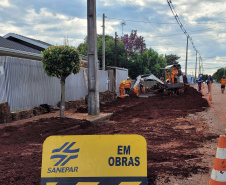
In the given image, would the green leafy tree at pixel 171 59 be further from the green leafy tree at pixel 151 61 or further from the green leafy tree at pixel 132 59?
the green leafy tree at pixel 151 61

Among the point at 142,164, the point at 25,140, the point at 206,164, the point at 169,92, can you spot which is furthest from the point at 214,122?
the point at 169,92

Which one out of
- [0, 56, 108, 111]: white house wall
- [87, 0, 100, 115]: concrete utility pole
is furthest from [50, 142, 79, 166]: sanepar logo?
[87, 0, 100, 115]: concrete utility pole

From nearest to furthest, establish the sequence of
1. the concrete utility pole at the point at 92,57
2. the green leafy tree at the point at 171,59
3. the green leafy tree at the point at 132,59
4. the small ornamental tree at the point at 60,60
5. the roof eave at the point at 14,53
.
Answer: the small ornamental tree at the point at 60,60
the concrete utility pole at the point at 92,57
the roof eave at the point at 14,53
the green leafy tree at the point at 132,59
the green leafy tree at the point at 171,59

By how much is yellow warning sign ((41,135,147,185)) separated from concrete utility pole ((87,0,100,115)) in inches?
384

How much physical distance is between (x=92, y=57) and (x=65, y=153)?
9912 millimetres

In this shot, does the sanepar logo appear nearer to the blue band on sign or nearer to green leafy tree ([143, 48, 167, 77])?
the blue band on sign

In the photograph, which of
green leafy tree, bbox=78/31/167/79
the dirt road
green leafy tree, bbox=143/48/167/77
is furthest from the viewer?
green leafy tree, bbox=143/48/167/77

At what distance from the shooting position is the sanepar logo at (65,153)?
3068 millimetres

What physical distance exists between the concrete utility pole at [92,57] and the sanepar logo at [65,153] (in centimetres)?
977

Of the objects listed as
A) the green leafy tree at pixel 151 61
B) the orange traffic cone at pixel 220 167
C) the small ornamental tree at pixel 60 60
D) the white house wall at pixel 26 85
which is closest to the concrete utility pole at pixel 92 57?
the small ornamental tree at pixel 60 60

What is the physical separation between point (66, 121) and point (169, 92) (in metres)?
17.9

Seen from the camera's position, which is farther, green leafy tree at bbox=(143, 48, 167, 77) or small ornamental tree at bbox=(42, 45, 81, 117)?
green leafy tree at bbox=(143, 48, 167, 77)

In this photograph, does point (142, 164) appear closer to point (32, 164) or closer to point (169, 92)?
point (32, 164)

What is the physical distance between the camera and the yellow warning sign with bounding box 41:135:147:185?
3021mm
